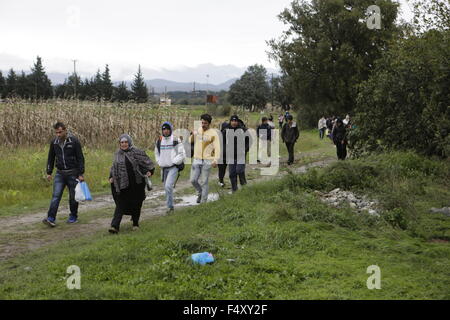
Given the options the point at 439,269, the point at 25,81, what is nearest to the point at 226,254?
the point at 439,269

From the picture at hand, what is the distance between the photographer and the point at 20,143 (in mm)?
19297

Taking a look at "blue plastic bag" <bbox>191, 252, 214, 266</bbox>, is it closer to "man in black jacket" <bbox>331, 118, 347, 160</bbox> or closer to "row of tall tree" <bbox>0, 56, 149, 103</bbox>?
"man in black jacket" <bbox>331, 118, 347, 160</bbox>

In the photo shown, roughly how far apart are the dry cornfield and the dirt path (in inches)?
291

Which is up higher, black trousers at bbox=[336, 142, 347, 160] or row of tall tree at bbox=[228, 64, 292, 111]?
row of tall tree at bbox=[228, 64, 292, 111]

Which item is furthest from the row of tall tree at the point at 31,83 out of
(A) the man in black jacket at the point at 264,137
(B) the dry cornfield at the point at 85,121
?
(A) the man in black jacket at the point at 264,137

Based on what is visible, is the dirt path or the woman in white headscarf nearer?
the dirt path

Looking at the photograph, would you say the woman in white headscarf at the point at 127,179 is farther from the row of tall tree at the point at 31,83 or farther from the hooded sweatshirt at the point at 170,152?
the row of tall tree at the point at 31,83

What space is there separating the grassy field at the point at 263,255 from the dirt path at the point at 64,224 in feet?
1.96

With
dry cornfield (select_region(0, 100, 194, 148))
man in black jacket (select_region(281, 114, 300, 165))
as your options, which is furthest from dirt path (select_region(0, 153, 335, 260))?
dry cornfield (select_region(0, 100, 194, 148))

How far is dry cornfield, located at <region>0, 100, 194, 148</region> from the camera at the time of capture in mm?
19312

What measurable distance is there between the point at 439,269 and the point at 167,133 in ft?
20.2

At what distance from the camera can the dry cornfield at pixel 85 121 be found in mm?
19312

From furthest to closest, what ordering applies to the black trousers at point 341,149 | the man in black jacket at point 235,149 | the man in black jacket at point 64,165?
the black trousers at point 341,149 < the man in black jacket at point 235,149 < the man in black jacket at point 64,165

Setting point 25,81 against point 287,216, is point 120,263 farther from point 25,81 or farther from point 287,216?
point 25,81
